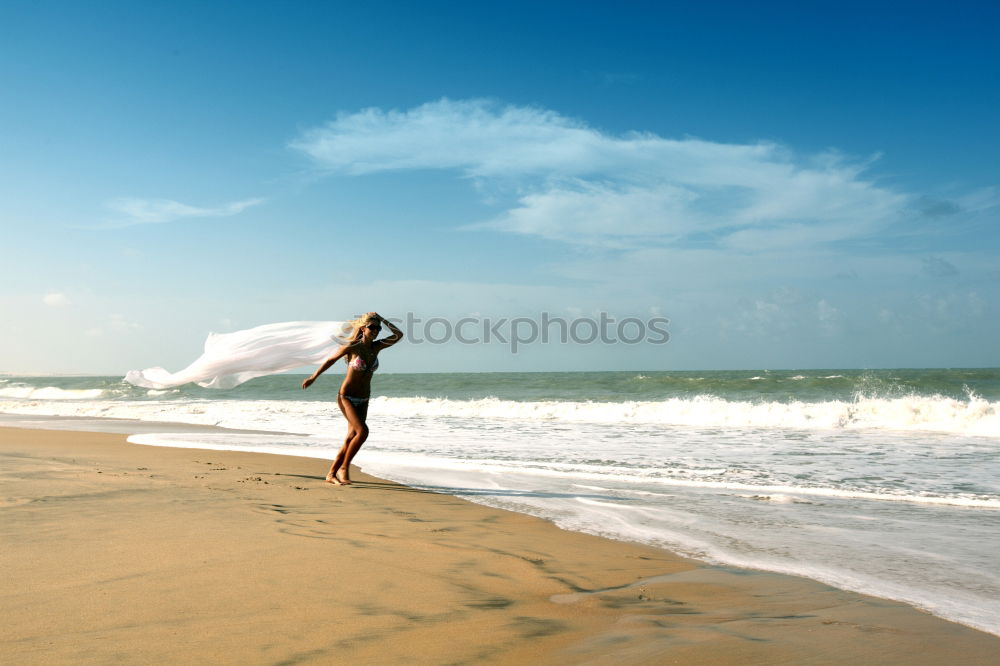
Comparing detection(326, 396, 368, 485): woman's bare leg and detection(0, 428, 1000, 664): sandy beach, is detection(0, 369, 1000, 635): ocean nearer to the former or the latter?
detection(326, 396, 368, 485): woman's bare leg

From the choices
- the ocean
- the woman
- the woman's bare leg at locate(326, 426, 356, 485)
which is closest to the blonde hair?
the woman

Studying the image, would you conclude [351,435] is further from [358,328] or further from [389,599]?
[389,599]

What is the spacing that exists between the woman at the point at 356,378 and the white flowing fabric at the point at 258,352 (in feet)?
8.22

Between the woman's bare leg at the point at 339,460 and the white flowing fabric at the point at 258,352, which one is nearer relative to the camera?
the woman's bare leg at the point at 339,460

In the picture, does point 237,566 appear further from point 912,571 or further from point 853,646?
point 912,571

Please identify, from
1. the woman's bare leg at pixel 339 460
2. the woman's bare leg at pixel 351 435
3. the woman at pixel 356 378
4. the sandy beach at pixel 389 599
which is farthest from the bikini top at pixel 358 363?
the sandy beach at pixel 389 599

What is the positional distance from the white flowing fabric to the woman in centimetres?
250

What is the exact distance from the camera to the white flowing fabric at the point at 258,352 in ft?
38.6

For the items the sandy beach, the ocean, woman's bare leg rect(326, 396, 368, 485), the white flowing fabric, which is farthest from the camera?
the white flowing fabric

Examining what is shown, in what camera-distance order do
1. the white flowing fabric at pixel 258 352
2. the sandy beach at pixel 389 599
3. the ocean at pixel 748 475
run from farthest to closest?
the white flowing fabric at pixel 258 352
the ocean at pixel 748 475
the sandy beach at pixel 389 599

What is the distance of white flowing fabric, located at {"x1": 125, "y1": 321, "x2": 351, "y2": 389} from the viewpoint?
11.8 metres

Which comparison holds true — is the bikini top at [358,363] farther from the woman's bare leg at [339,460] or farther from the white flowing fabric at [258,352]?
the white flowing fabric at [258,352]

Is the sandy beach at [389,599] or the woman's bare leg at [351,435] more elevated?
the woman's bare leg at [351,435]

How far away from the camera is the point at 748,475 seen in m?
10.3
